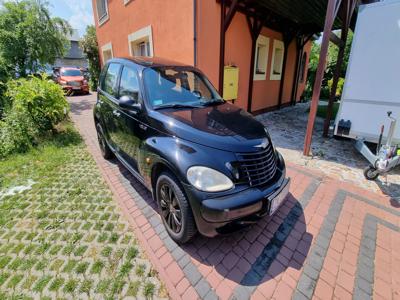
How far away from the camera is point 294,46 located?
958 cm

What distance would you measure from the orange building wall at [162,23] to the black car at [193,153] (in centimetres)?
288

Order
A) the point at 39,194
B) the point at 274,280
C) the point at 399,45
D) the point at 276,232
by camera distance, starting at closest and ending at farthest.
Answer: the point at 274,280 < the point at 276,232 < the point at 39,194 < the point at 399,45

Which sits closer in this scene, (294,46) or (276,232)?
(276,232)

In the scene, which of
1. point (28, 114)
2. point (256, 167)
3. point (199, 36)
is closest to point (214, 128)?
point (256, 167)

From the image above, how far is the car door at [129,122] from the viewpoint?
2623mm

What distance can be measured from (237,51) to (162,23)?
246cm

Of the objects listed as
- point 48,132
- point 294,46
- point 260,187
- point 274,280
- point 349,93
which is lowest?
point 274,280

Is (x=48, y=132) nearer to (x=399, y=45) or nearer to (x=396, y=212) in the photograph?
(x=396, y=212)

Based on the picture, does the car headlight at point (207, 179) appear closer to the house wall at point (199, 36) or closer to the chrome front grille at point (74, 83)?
the house wall at point (199, 36)

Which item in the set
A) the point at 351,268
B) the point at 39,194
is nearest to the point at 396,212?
the point at 351,268

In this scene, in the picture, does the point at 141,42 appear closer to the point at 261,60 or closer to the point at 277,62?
the point at 261,60

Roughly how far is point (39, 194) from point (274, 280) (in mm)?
3404

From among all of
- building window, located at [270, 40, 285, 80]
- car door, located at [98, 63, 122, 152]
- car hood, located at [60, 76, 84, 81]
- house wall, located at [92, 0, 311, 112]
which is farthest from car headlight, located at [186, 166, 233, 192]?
car hood, located at [60, 76, 84, 81]

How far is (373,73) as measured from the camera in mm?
3914
